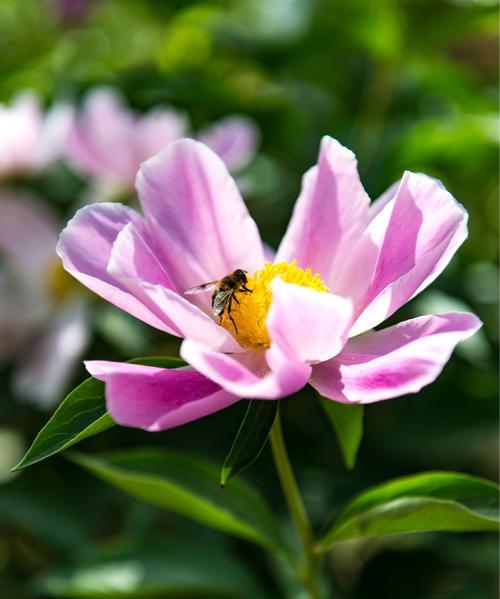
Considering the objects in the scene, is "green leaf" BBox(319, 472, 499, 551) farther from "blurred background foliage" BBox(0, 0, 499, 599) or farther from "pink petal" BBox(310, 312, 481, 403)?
"blurred background foliage" BBox(0, 0, 499, 599)

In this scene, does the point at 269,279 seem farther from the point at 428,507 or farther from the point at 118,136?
the point at 118,136

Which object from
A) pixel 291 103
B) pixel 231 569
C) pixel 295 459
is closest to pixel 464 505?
pixel 231 569

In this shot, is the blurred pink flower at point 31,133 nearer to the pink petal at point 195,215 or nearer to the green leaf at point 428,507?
the pink petal at point 195,215

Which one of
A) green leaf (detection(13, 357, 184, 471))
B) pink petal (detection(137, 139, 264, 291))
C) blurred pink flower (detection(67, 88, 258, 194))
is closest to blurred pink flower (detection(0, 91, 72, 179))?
blurred pink flower (detection(67, 88, 258, 194))

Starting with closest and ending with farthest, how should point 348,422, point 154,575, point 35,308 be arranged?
1. point 348,422
2. point 154,575
3. point 35,308

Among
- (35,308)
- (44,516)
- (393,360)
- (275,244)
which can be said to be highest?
(393,360)

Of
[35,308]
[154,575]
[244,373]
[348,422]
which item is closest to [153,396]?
[244,373]

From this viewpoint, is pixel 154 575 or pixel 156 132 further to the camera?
pixel 156 132
